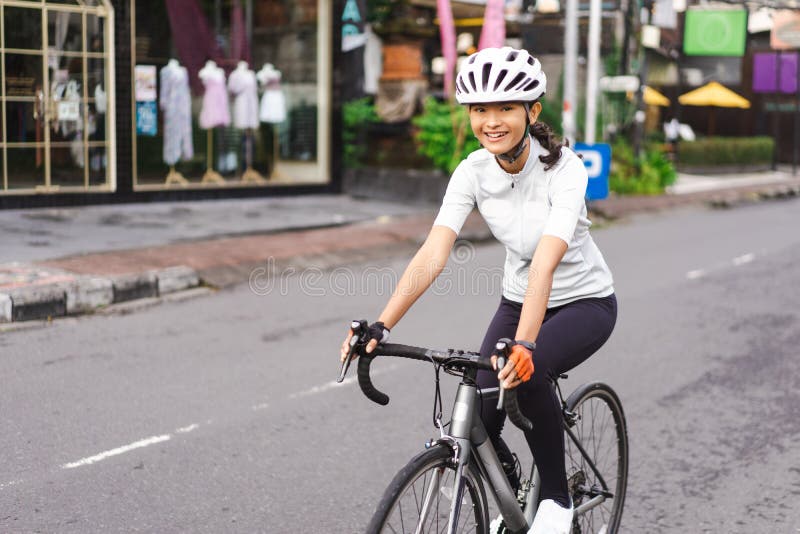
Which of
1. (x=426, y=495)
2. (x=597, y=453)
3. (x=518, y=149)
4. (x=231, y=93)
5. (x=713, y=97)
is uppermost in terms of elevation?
(x=713, y=97)

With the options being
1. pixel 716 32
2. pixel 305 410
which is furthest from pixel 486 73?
pixel 716 32

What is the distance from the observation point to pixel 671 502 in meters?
4.66

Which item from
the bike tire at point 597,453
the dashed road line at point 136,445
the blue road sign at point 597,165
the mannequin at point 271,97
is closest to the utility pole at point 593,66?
the blue road sign at point 597,165

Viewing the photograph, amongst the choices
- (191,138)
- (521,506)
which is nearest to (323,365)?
(521,506)

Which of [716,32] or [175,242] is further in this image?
[716,32]

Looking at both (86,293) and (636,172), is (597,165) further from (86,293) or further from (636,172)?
(86,293)

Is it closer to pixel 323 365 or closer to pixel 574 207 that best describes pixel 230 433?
pixel 323 365

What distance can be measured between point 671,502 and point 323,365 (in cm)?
309

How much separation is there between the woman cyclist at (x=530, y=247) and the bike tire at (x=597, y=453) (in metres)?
0.39

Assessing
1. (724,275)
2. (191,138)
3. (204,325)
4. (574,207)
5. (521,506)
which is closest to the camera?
(574,207)

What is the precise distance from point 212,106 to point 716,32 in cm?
1930

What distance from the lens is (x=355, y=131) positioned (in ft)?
64.5

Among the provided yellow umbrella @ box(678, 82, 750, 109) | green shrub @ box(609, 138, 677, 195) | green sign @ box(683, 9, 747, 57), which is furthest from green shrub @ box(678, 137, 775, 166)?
green shrub @ box(609, 138, 677, 195)

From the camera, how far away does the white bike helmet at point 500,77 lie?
10.2 feet
